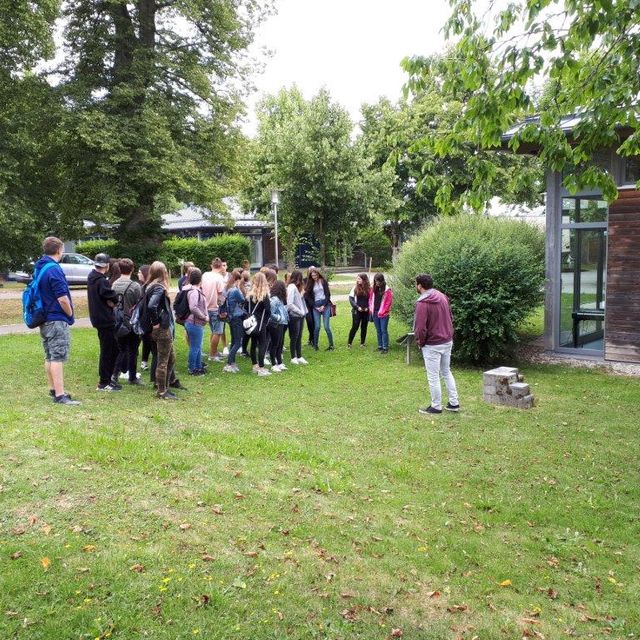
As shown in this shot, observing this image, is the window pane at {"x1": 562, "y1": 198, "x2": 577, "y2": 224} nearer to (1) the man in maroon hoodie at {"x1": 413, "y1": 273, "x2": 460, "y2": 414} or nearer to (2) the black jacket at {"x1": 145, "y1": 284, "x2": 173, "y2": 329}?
(1) the man in maroon hoodie at {"x1": 413, "y1": 273, "x2": 460, "y2": 414}

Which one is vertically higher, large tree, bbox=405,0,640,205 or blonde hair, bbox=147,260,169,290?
large tree, bbox=405,0,640,205

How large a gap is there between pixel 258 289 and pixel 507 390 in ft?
14.6

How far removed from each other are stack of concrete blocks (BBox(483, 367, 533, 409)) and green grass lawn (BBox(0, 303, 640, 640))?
0.77m

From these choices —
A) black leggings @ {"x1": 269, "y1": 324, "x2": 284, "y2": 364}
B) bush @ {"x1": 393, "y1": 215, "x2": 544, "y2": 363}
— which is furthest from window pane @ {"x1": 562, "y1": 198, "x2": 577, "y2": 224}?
black leggings @ {"x1": 269, "y1": 324, "x2": 284, "y2": 364}

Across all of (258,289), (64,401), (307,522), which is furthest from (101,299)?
(307,522)

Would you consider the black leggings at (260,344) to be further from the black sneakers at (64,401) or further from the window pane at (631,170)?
the window pane at (631,170)

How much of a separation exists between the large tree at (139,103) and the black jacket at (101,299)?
1039cm

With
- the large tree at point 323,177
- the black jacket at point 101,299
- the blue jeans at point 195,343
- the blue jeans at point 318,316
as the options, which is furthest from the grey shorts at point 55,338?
the large tree at point 323,177

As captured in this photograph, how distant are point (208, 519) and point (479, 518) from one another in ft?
8.02

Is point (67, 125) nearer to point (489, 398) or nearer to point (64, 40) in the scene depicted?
point (64, 40)

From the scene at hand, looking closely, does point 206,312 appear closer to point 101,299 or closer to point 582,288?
point 101,299

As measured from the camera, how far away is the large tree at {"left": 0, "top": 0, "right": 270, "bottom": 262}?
18969 mm

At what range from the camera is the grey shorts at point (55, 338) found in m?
7.88

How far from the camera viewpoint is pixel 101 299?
9.15m
